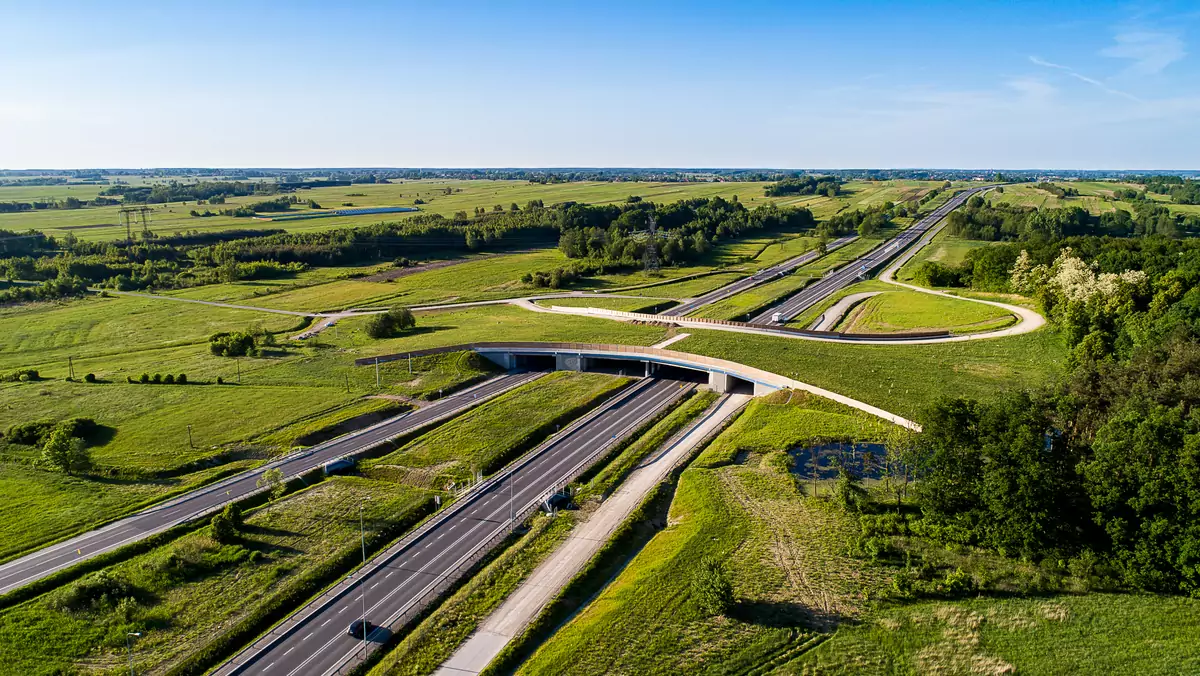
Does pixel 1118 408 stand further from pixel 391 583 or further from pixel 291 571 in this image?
pixel 291 571

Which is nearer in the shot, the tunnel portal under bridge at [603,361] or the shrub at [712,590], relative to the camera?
the shrub at [712,590]

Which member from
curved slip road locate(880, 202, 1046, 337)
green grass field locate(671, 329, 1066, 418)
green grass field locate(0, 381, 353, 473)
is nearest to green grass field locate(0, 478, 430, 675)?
green grass field locate(0, 381, 353, 473)

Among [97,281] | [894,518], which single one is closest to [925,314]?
[894,518]

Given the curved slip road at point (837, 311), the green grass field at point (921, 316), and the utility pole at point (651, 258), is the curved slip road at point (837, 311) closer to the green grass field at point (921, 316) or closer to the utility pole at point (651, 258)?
the green grass field at point (921, 316)

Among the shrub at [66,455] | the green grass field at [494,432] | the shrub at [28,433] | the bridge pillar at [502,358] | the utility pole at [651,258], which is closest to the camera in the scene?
the shrub at [66,455]

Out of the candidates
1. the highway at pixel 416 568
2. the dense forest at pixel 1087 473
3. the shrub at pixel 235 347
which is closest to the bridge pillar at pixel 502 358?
the highway at pixel 416 568
